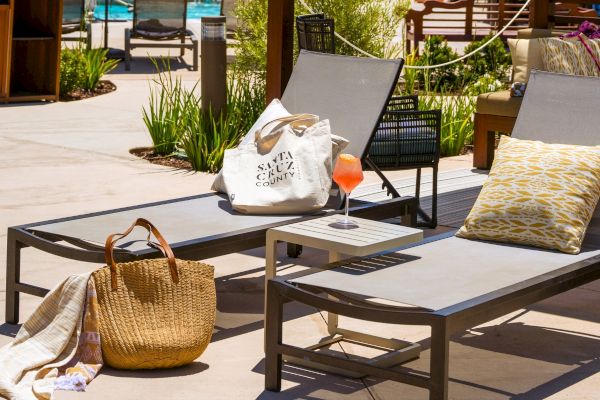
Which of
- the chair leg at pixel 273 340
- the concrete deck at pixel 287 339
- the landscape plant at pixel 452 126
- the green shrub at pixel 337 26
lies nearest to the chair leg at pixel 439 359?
the concrete deck at pixel 287 339

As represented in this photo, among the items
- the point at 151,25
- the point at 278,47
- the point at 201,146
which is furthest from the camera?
the point at 151,25

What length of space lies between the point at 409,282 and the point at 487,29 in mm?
15543

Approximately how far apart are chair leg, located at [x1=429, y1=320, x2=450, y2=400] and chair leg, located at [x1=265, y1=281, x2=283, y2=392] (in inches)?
25.7

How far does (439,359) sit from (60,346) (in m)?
1.48

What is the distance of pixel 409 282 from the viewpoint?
4.36 meters

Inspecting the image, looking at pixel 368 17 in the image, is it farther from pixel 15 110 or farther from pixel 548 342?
pixel 548 342

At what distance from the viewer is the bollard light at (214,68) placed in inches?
365

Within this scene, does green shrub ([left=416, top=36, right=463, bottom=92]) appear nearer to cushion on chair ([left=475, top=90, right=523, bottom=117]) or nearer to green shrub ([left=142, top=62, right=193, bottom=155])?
cushion on chair ([left=475, top=90, right=523, bottom=117])

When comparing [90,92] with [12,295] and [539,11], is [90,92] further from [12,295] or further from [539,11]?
[12,295]

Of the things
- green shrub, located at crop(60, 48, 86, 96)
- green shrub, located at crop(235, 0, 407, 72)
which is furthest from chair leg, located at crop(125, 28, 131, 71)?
green shrub, located at crop(235, 0, 407, 72)

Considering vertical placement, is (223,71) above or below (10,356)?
above

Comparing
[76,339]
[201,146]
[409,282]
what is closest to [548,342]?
[409,282]

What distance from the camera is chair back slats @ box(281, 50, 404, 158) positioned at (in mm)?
6160

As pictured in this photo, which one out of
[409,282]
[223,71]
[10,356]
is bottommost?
[10,356]
